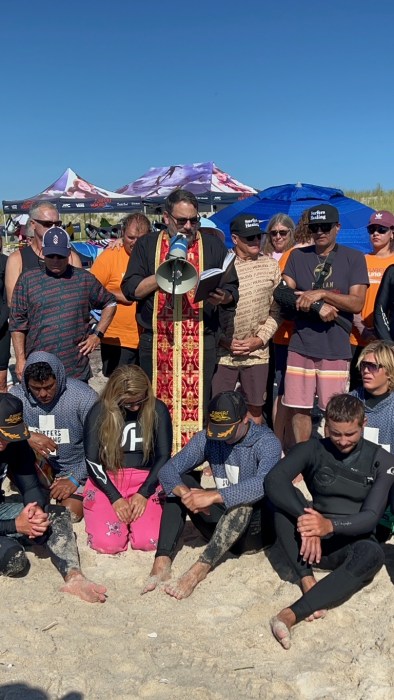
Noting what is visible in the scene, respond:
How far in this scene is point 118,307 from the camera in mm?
5590

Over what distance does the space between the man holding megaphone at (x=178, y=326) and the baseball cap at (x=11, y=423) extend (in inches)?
44.8

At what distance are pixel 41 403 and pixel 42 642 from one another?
165 centimetres

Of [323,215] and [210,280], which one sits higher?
[323,215]

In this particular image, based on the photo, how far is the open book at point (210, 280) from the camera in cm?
421

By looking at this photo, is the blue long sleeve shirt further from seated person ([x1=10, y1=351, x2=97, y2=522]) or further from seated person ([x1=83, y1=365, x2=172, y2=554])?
seated person ([x1=10, y1=351, x2=97, y2=522])

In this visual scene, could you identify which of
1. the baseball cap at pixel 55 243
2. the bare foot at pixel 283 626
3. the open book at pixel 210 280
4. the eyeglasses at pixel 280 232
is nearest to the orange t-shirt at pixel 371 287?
the eyeglasses at pixel 280 232

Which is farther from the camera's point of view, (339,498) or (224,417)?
(224,417)

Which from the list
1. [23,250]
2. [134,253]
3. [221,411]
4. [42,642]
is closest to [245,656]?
[42,642]

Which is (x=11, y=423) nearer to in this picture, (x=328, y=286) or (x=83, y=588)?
(x=83, y=588)

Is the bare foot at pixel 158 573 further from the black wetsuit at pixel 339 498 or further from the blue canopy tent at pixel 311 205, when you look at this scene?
the blue canopy tent at pixel 311 205

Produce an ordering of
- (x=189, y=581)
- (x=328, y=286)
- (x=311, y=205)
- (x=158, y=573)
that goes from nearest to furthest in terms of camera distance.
A: (x=189, y=581), (x=158, y=573), (x=328, y=286), (x=311, y=205)

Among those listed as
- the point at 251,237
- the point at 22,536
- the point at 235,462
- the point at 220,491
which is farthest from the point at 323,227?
the point at 22,536

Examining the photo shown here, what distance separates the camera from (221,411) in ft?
12.7

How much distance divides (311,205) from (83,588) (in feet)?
28.7
